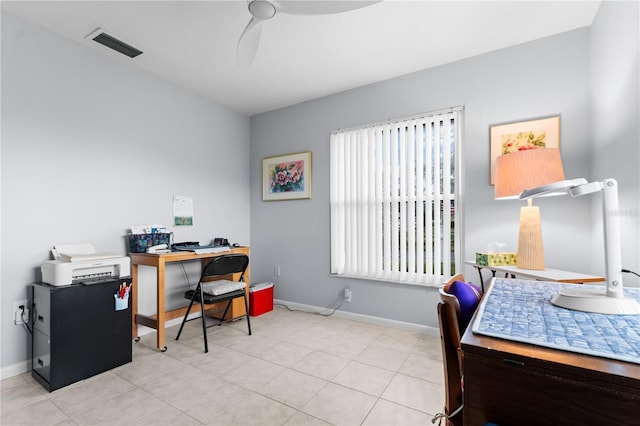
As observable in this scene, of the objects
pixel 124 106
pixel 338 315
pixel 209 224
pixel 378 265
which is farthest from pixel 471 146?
pixel 124 106

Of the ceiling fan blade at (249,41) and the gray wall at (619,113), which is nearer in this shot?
the gray wall at (619,113)

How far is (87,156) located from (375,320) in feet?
9.65

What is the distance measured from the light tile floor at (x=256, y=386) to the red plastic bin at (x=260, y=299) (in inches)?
23.4

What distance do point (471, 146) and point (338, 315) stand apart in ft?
6.96

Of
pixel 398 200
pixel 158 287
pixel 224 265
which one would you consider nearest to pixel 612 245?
pixel 398 200

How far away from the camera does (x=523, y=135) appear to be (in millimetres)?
2324


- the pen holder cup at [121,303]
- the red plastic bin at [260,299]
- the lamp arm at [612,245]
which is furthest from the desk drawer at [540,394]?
the red plastic bin at [260,299]

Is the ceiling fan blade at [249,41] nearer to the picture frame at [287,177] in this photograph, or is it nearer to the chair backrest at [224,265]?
the chair backrest at [224,265]

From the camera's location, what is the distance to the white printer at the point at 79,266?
1.91m

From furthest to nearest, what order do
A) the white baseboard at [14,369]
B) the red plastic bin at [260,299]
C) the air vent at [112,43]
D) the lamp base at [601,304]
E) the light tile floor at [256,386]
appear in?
1. the red plastic bin at [260,299]
2. the air vent at [112,43]
3. the white baseboard at [14,369]
4. the light tile floor at [256,386]
5. the lamp base at [601,304]

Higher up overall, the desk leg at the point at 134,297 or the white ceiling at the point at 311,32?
Answer: the white ceiling at the point at 311,32

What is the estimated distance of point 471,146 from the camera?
2549 mm

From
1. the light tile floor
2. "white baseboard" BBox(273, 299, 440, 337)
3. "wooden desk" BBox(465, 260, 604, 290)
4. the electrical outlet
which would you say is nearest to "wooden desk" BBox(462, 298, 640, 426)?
the light tile floor

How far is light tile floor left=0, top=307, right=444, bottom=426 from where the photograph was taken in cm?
156
